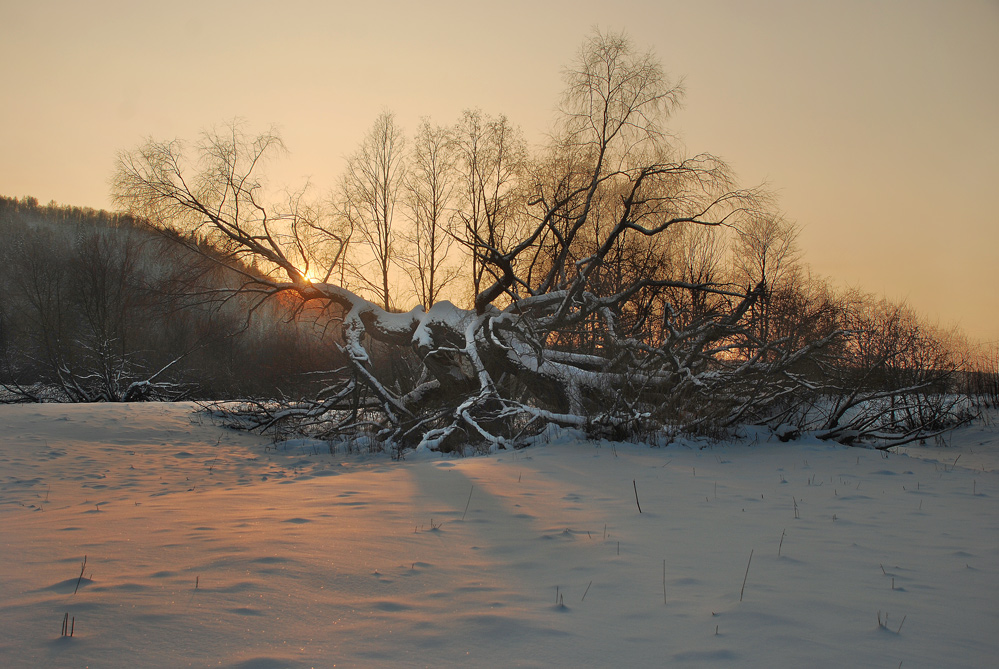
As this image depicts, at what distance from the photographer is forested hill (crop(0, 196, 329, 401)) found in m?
15.6

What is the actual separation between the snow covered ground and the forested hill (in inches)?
334

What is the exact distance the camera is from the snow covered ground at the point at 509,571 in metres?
2.60

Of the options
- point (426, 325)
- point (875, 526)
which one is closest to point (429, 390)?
point (426, 325)

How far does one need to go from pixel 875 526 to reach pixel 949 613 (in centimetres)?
211

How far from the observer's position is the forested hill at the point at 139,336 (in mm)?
15578

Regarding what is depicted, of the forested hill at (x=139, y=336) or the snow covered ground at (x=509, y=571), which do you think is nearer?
the snow covered ground at (x=509, y=571)

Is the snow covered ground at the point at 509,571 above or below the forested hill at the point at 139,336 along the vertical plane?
below

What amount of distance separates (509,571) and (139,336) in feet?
99.1

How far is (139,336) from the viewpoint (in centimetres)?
2875

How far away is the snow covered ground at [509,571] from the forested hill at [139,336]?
848cm

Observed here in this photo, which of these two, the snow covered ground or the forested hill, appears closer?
the snow covered ground

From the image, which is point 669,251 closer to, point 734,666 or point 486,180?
point 486,180

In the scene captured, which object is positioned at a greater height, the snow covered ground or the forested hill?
the forested hill

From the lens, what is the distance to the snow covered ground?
2604 mm
